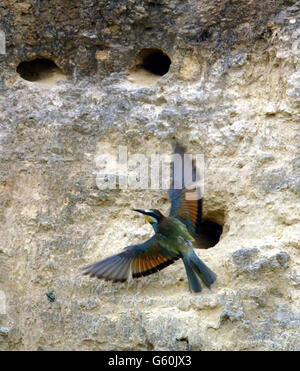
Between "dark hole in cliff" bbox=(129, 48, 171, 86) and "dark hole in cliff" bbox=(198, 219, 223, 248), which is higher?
"dark hole in cliff" bbox=(129, 48, 171, 86)

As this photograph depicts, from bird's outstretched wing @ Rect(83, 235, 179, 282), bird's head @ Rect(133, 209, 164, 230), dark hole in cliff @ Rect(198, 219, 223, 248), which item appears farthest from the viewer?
dark hole in cliff @ Rect(198, 219, 223, 248)

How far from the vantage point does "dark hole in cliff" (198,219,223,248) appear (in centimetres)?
311

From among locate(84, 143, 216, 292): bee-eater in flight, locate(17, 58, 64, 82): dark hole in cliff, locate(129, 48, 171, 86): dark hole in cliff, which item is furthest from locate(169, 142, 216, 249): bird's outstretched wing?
locate(17, 58, 64, 82): dark hole in cliff

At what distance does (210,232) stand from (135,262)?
0.56 meters

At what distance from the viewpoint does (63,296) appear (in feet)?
9.41

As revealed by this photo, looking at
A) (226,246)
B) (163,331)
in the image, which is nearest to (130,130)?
(226,246)

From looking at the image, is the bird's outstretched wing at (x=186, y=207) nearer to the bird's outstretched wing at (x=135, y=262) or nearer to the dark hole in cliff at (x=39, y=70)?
the bird's outstretched wing at (x=135, y=262)

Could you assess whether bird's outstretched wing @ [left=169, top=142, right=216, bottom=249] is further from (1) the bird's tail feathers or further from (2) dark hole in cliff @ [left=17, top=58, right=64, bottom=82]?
(2) dark hole in cliff @ [left=17, top=58, right=64, bottom=82]

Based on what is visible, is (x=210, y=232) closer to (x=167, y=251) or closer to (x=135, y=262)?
(x=167, y=251)

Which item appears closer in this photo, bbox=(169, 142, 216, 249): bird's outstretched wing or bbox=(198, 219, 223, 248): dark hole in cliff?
bbox=(169, 142, 216, 249): bird's outstretched wing

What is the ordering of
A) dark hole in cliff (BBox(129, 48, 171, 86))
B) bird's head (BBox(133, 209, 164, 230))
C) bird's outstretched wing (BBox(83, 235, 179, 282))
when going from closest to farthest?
1. bird's outstretched wing (BBox(83, 235, 179, 282))
2. bird's head (BBox(133, 209, 164, 230))
3. dark hole in cliff (BBox(129, 48, 171, 86))

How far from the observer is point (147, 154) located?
10.2ft

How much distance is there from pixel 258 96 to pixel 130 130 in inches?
22.5

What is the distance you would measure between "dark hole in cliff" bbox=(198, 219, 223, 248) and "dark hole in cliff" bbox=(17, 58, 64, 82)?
95 cm
